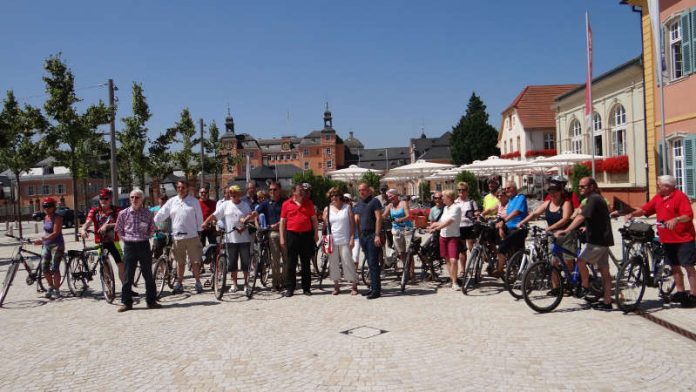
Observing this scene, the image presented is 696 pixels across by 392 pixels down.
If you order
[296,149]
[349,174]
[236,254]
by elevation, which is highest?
[296,149]

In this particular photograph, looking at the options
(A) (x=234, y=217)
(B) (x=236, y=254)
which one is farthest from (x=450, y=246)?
(A) (x=234, y=217)

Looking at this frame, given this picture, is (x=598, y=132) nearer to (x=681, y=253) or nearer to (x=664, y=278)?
(x=664, y=278)

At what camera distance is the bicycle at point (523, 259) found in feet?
26.1

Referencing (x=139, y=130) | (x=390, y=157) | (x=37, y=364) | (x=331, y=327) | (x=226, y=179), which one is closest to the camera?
(x=37, y=364)

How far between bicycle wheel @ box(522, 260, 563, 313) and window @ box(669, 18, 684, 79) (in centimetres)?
1297

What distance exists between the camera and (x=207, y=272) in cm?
1239

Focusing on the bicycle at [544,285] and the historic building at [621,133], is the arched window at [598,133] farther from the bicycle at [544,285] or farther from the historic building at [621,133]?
the bicycle at [544,285]

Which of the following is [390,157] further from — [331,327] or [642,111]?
[331,327]

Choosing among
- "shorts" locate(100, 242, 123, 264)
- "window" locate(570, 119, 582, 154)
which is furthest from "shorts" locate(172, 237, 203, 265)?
"window" locate(570, 119, 582, 154)

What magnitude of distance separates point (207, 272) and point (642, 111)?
70.3ft

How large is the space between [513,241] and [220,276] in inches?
187

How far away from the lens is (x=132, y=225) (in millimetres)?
8461

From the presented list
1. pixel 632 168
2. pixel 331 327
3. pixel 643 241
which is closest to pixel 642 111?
pixel 632 168

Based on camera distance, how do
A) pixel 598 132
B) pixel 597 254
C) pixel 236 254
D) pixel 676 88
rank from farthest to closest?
pixel 598 132
pixel 676 88
pixel 236 254
pixel 597 254
